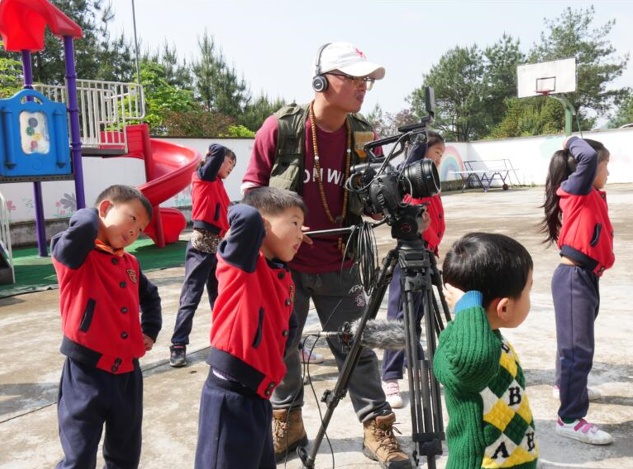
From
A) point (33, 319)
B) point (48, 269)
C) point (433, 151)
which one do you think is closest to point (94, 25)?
point (48, 269)

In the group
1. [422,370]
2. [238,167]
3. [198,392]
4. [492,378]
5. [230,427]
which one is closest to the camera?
[492,378]

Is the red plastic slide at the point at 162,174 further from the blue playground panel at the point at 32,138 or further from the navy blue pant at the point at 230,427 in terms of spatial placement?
the navy blue pant at the point at 230,427

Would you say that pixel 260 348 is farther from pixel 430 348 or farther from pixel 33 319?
pixel 33 319

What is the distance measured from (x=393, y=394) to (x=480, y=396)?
1.89 m

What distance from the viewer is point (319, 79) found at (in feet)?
8.84

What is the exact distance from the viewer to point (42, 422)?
3.28 metres

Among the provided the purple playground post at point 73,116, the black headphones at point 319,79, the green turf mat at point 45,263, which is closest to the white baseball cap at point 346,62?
the black headphones at point 319,79

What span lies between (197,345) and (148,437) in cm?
159

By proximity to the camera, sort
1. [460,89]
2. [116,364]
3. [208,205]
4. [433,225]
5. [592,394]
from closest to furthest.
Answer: [116,364] < [592,394] < [433,225] < [208,205] < [460,89]

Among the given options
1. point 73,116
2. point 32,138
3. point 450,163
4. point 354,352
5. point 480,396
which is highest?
point 73,116

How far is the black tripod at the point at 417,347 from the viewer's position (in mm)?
2055

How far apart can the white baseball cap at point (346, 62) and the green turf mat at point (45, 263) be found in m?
5.76

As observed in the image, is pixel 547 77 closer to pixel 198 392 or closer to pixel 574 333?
pixel 574 333

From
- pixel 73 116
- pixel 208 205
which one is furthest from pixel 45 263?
pixel 208 205
